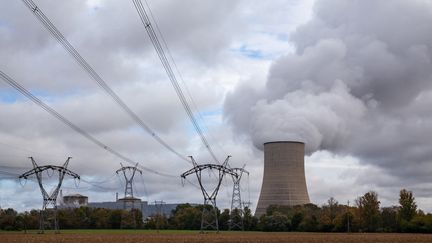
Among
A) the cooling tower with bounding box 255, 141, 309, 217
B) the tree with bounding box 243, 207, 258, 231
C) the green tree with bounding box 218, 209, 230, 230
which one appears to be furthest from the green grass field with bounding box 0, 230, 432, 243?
the green tree with bounding box 218, 209, 230, 230

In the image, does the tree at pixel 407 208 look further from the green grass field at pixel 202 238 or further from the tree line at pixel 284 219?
the green grass field at pixel 202 238

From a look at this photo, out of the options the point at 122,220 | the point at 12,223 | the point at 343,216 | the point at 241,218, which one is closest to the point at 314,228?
the point at 343,216

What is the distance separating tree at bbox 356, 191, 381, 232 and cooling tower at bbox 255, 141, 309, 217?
984 cm

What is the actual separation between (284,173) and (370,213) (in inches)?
681

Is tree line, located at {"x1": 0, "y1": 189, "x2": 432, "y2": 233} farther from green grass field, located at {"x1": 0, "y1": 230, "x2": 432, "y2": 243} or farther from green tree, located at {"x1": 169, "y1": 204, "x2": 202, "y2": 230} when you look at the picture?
green grass field, located at {"x1": 0, "y1": 230, "x2": 432, "y2": 243}

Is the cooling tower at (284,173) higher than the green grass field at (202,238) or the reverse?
higher

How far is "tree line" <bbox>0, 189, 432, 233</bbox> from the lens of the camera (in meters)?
86.4

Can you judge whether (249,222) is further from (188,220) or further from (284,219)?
(188,220)

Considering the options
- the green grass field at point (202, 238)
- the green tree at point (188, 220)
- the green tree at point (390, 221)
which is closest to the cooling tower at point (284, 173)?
the green tree at point (390, 221)

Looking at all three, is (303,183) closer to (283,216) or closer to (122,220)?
(283,216)

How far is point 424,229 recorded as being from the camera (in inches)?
3091

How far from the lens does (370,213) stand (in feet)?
292

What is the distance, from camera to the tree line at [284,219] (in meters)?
86.4

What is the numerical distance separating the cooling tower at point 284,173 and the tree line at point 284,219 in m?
6.61
